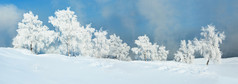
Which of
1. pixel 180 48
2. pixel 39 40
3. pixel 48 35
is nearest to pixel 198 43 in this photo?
pixel 180 48

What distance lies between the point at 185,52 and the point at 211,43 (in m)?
20.6

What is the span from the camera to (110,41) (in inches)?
2207

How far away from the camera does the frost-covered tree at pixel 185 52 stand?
5666 cm

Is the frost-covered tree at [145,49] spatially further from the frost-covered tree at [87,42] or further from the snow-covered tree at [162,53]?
the frost-covered tree at [87,42]

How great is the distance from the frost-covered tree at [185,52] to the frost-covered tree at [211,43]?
17.7 m

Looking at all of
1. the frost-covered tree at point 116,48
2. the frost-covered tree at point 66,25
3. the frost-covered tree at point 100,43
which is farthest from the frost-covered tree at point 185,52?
the frost-covered tree at point 66,25

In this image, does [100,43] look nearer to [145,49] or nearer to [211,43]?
[145,49]

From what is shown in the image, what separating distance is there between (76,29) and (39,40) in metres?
10.7

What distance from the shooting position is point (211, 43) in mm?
37969

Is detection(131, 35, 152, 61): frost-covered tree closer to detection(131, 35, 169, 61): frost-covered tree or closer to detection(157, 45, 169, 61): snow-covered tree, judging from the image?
detection(131, 35, 169, 61): frost-covered tree

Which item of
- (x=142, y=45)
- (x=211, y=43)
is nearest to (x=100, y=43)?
(x=142, y=45)

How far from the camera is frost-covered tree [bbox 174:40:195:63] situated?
186ft

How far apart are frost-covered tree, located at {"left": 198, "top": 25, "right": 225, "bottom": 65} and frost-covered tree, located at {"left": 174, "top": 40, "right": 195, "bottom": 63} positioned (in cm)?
1765

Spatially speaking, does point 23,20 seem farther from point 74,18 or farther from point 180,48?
point 180,48
